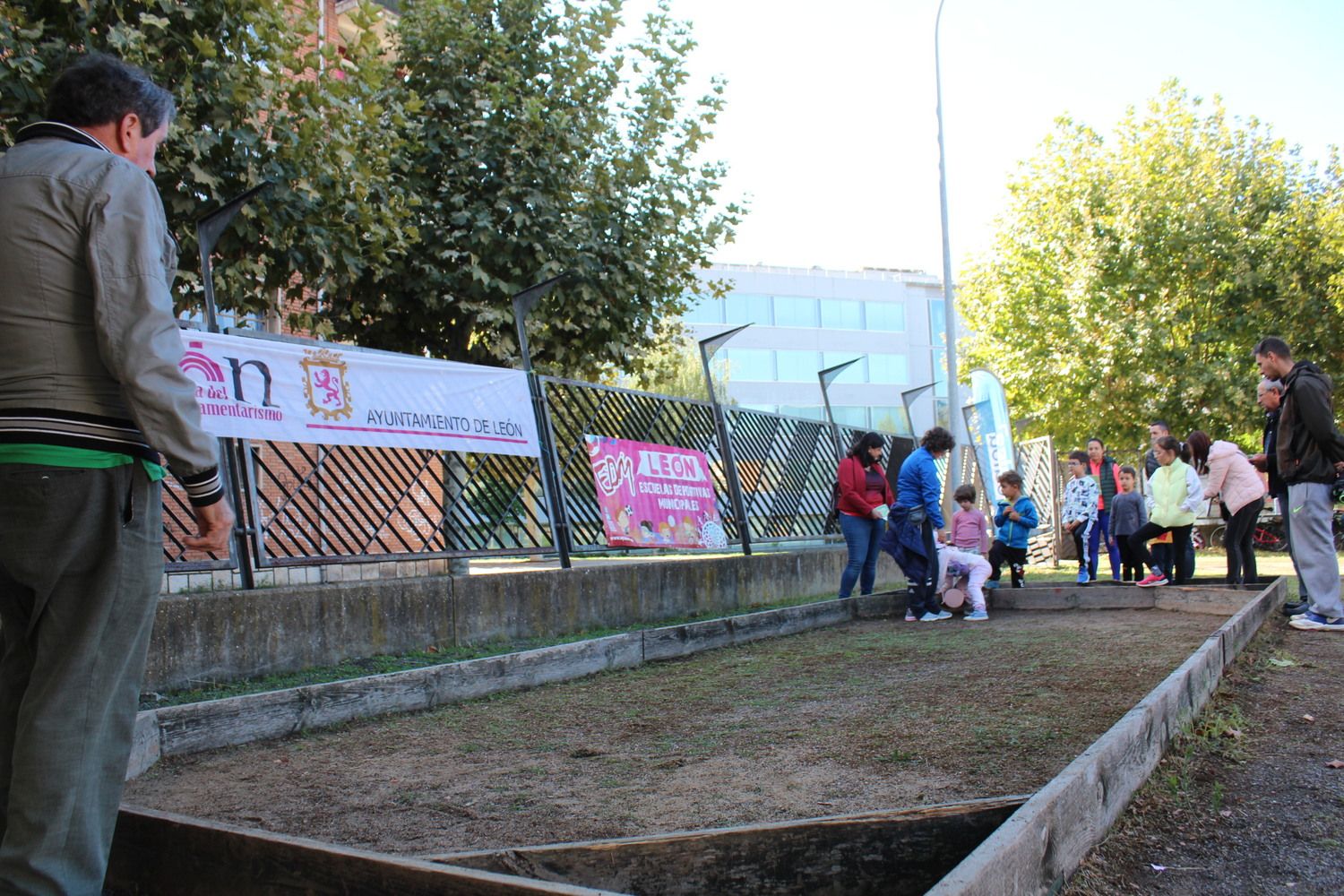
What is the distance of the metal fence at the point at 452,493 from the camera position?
22.6ft

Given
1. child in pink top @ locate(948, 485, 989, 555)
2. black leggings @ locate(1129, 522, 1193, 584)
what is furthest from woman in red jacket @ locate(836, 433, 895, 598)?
black leggings @ locate(1129, 522, 1193, 584)

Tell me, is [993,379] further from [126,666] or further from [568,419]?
[126,666]

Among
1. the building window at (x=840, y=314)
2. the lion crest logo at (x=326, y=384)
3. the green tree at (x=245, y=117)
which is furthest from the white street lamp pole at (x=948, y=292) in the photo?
the building window at (x=840, y=314)

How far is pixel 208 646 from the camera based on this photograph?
238 inches

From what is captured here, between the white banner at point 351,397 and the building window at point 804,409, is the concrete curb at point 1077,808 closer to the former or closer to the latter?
the white banner at point 351,397

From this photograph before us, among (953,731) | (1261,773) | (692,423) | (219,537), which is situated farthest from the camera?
(692,423)

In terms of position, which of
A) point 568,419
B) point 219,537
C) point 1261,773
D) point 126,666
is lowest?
point 1261,773

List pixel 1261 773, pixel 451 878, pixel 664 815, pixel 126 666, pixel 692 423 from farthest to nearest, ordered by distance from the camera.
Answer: pixel 692 423 < pixel 1261 773 < pixel 664 815 < pixel 126 666 < pixel 451 878

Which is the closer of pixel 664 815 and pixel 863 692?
pixel 664 815

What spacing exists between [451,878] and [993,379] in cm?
1812

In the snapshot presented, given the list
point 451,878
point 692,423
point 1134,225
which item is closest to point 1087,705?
point 451,878

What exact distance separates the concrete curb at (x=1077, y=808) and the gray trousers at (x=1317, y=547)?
407 centimetres

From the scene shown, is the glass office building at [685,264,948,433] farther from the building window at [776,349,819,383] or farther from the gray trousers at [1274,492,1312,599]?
the gray trousers at [1274,492,1312,599]

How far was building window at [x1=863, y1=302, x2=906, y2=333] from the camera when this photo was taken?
68.6 meters
